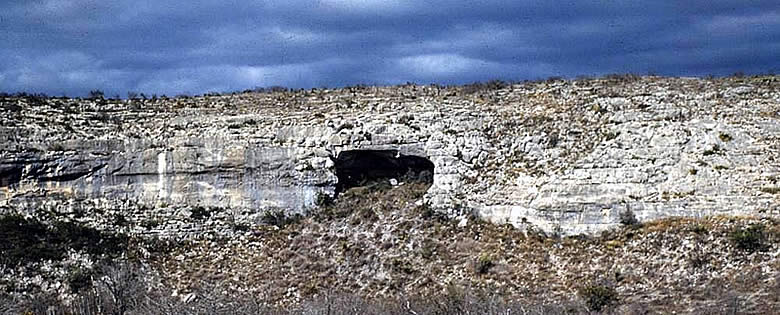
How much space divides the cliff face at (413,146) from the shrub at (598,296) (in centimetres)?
386

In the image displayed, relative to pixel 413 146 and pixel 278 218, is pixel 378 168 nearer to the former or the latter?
pixel 413 146

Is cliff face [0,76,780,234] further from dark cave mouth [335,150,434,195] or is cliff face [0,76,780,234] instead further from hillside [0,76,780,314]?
dark cave mouth [335,150,434,195]

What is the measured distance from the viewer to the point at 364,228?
43594mm

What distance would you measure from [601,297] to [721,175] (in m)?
7.41

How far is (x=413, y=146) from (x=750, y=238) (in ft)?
51.8

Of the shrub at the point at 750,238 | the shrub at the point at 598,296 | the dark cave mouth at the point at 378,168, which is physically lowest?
the shrub at the point at 598,296

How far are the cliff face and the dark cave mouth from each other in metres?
0.24

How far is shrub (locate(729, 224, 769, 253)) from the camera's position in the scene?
35.1m

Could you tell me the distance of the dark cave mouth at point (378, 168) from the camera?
Result: 45875mm

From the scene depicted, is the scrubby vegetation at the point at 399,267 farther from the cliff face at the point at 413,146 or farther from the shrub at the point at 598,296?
the cliff face at the point at 413,146

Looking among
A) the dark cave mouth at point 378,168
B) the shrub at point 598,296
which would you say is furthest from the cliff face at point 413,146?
the shrub at point 598,296

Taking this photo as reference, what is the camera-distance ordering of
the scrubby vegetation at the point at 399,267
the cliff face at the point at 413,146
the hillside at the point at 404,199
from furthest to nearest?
1. the cliff face at the point at 413,146
2. the hillside at the point at 404,199
3. the scrubby vegetation at the point at 399,267

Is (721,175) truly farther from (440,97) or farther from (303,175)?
(303,175)

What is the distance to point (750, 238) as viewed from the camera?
3528cm
